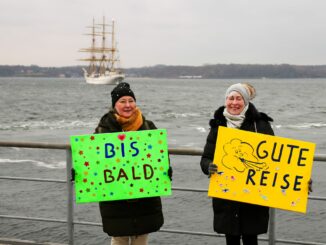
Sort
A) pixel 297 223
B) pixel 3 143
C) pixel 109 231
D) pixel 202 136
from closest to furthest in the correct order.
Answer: pixel 109 231, pixel 3 143, pixel 297 223, pixel 202 136

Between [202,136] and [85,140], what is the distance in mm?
25789

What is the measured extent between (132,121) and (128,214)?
2.36 ft

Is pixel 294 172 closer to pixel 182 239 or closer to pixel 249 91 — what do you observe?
pixel 249 91

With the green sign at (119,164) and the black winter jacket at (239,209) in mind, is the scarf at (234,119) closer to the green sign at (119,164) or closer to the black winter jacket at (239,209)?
the black winter jacket at (239,209)

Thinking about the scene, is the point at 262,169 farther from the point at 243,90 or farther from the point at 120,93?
the point at 120,93

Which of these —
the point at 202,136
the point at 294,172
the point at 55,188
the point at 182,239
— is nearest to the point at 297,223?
the point at 182,239

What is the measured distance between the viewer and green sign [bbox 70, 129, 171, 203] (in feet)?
13.5

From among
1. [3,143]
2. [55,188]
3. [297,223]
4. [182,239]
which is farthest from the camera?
[55,188]

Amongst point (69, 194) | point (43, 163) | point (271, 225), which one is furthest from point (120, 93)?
point (43, 163)

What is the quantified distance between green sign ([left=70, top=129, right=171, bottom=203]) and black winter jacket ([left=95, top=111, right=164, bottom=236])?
8 cm

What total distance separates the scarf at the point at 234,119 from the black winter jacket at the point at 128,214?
2.04 ft

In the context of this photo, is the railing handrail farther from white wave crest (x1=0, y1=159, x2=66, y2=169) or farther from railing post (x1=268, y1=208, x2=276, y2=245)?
white wave crest (x1=0, y1=159, x2=66, y2=169)

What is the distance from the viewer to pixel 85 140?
4.13 m

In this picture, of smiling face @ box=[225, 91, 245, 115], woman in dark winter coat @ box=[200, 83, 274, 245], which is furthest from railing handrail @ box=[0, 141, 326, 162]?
smiling face @ box=[225, 91, 245, 115]
